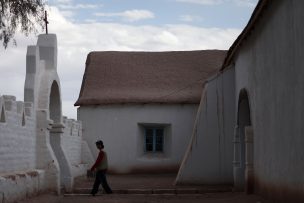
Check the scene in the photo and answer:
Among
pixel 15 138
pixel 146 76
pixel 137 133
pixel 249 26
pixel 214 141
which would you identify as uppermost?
pixel 146 76

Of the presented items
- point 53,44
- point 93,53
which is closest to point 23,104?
point 53,44

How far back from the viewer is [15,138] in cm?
1326

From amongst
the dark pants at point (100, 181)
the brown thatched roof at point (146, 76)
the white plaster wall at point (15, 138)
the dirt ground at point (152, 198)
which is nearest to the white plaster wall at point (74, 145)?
the brown thatched roof at point (146, 76)

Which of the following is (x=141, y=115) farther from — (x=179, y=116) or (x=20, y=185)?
(x=20, y=185)

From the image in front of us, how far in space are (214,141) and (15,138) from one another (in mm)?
8061

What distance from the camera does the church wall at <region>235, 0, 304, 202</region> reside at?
10242 mm

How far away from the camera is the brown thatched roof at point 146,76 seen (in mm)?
25297

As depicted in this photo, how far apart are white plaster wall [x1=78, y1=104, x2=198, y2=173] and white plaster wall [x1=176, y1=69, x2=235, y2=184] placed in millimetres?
5411

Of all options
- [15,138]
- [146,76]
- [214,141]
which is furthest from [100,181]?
[146,76]

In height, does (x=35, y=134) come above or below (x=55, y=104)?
below

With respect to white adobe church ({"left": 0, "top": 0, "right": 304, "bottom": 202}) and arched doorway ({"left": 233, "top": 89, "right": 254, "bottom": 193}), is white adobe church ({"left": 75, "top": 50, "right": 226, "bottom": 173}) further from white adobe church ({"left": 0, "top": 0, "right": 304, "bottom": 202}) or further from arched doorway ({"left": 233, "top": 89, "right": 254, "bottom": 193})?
arched doorway ({"left": 233, "top": 89, "right": 254, "bottom": 193})

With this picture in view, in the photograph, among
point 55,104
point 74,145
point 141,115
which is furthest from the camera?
point 141,115

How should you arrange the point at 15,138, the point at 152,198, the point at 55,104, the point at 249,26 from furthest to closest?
the point at 55,104, the point at 152,198, the point at 249,26, the point at 15,138

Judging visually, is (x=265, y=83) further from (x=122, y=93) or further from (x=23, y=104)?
(x=122, y=93)
